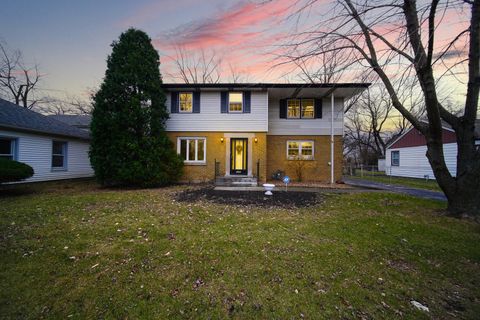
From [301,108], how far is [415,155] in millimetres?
14816

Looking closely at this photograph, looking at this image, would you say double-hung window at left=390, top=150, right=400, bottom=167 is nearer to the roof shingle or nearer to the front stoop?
the front stoop

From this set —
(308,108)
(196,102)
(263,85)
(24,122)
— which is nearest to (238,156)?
(196,102)

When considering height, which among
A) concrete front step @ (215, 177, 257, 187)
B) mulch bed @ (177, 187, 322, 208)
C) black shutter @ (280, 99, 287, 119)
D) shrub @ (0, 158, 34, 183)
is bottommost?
mulch bed @ (177, 187, 322, 208)

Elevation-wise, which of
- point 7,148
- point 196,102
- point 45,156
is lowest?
point 45,156

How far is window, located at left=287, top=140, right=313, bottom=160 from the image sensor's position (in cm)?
1288

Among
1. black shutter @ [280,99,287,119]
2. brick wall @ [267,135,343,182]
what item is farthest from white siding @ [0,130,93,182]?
black shutter @ [280,99,287,119]

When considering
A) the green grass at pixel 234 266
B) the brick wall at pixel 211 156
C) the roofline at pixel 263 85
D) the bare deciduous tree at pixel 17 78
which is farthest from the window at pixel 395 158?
the bare deciduous tree at pixel 17 78

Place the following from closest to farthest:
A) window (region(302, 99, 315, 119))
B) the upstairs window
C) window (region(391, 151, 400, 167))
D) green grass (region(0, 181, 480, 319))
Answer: green grass (region(0, 181, 480, 319)) → window (region(302, 99, 315, 119)) → the upstairs window → window (region(391, 151, 400, 167))

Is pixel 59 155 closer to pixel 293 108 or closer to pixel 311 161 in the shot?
pixel 293 108

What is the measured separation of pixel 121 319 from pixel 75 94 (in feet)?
118

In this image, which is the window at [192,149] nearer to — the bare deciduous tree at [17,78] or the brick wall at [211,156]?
the brick wall at [211,156]

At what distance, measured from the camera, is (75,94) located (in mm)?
27984

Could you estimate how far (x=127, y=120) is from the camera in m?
9.86

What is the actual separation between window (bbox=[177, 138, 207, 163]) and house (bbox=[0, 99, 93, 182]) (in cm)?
729
